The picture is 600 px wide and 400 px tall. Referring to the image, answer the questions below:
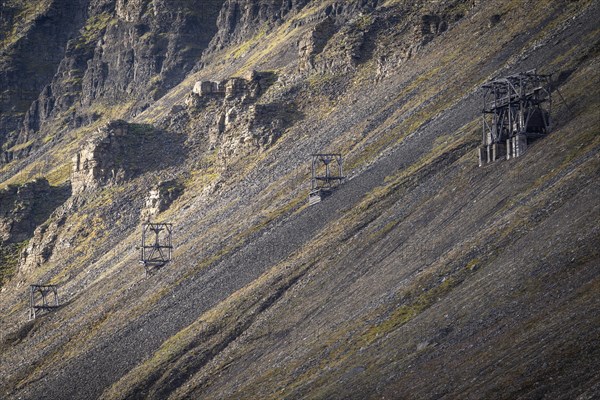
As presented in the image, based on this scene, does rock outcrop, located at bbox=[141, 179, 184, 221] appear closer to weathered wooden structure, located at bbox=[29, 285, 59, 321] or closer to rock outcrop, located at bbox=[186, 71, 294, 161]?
rock outcrop, located at bbox=[186, 71, 294, 161]

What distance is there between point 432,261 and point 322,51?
82.6 metres

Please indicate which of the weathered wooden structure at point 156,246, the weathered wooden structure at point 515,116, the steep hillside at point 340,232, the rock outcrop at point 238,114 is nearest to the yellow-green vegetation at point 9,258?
the steep hillside at point 340,232

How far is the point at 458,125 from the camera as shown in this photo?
106125 millimetres

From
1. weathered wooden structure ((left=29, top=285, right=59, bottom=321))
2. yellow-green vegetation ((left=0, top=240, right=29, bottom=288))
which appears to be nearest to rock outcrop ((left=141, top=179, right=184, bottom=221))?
weathered wooden structure ((left=29, top=285, right=59, bottom=321))

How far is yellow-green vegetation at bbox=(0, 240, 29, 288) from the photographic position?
510ft

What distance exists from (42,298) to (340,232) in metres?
47.1

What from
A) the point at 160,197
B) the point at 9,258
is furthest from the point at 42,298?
the point at 9,258

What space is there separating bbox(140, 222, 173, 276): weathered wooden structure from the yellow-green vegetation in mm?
29980

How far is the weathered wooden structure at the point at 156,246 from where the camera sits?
379 feet

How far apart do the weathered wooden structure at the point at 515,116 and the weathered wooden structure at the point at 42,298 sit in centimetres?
4811

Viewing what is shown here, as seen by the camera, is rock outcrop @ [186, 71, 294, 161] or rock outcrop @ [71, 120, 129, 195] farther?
rock outcrop @ [71, 120, 129, 195]

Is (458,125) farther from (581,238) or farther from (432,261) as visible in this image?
(581,238)

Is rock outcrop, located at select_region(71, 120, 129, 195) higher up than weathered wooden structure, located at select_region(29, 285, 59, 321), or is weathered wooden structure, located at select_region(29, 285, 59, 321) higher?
rock outcrop, located at select_region(71, 120, 129, 195)

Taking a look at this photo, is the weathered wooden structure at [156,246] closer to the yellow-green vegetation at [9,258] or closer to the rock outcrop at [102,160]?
the rock outcrop at [102,160]
